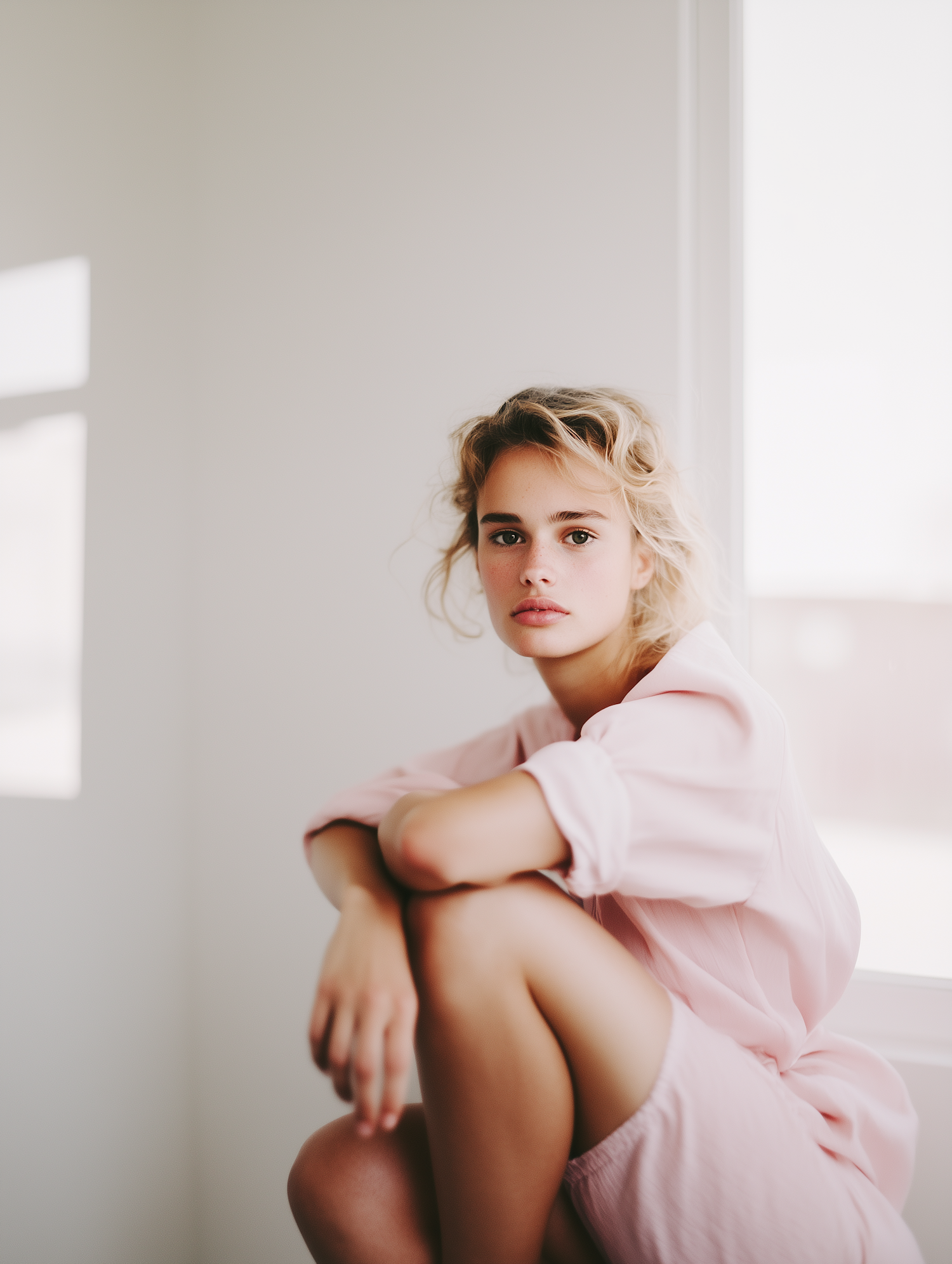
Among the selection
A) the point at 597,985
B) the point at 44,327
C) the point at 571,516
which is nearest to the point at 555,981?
the point at 597,985

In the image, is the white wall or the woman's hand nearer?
the woman's hand

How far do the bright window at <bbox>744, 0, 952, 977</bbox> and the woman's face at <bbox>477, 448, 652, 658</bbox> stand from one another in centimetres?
42

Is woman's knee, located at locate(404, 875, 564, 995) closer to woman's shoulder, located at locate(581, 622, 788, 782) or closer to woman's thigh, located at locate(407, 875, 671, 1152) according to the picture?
woman's thigh, located at locate(407, 875, 671, 1152)

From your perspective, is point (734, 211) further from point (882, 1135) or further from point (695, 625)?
point (882, 1135)

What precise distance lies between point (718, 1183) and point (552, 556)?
50cm

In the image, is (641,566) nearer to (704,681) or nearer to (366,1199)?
(704,681)

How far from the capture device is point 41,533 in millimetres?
996

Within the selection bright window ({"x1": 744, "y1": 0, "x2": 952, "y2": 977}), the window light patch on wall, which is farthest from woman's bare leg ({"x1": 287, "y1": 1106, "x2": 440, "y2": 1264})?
the window light patch on wall

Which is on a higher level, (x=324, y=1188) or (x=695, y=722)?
(x=695, y=722)

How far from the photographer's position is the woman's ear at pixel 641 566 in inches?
32.2

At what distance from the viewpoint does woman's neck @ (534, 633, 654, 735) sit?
2.69ft

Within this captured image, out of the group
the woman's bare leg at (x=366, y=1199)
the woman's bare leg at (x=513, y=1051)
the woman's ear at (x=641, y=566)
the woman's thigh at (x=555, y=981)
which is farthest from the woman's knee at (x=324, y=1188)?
the woman's ear at (x=641, y=566)

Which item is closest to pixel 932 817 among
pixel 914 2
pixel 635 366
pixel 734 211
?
pixel 635 366

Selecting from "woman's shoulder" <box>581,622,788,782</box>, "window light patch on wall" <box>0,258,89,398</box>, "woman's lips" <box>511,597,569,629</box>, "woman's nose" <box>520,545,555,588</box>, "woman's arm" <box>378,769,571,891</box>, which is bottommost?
"woman's arm" <box>378,769,571,891</box>
